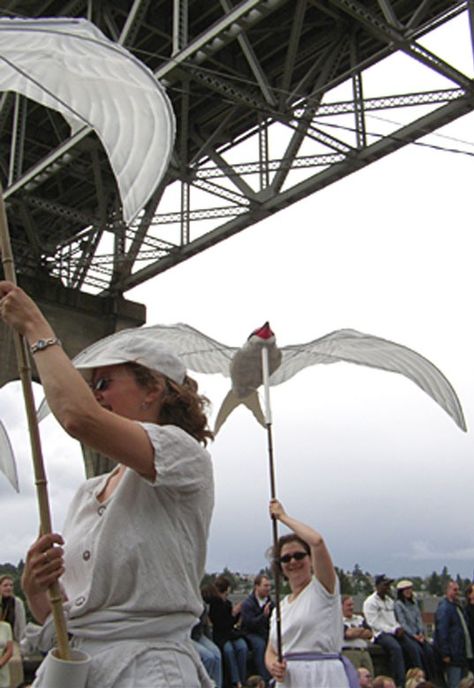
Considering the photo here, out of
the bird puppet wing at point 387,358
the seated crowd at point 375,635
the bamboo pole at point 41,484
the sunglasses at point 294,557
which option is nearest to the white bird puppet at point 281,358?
the bird puppet wing at point 387,358

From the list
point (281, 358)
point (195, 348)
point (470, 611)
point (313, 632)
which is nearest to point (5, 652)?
point (195, 348)

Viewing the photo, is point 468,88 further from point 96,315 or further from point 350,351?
point 96,315

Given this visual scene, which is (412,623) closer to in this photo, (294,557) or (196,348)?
(196,348)

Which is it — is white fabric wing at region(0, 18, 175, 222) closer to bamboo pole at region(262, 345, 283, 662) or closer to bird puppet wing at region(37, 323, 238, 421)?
bamboo pole at region(262, 345, 283, 662)

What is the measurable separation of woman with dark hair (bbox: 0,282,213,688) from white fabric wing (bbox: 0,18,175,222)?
0.66 m

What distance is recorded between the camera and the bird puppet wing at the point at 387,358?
6.99 m

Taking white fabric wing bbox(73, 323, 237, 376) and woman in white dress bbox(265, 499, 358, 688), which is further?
white fabric wing bbox(73, 323, 237, 376)

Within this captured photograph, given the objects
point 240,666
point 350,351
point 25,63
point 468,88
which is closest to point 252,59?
point 468,88

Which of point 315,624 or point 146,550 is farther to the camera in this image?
point 315,624

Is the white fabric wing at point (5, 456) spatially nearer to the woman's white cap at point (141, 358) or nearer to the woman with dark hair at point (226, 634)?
the woman with dark hair at point (226, 634)

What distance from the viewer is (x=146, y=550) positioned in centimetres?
239

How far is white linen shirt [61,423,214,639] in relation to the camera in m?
2.36

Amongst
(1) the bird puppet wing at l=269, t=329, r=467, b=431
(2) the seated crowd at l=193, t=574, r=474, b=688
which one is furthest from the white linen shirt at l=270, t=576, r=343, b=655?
(2) the seated crowd at l=193, t=574, r=474, b=688

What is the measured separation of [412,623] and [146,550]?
410 inches
